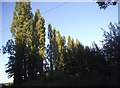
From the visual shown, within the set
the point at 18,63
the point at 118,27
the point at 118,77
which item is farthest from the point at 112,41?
the point at 18,63

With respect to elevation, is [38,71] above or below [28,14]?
below

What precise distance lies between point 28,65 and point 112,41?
78.4ft

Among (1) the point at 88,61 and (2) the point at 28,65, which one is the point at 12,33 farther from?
(1) the point at 88,61

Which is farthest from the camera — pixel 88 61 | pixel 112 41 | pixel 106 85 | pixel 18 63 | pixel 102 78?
pixel 18 63

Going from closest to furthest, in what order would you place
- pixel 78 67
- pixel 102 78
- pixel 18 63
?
pixel 102 78 < pixel 78 67 < pixel 18 63

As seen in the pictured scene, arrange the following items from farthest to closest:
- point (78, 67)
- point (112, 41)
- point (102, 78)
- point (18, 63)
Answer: point (18, 63) < point (78, 67) < point (112, 41) < point (102, 78)

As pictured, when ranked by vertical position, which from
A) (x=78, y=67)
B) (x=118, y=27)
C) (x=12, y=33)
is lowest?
(x=78, y=67)

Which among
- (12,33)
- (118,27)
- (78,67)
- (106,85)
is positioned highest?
(12,33)

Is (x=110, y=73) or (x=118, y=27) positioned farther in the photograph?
(x=118, y=27)

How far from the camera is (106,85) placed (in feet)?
58.7

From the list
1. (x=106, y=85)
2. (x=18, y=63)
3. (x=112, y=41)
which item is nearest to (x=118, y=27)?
(x=112, y=41)

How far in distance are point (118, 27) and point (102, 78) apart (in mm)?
5050

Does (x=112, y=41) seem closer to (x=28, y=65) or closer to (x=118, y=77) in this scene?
(x=118, y=77)

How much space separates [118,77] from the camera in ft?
60.3
